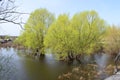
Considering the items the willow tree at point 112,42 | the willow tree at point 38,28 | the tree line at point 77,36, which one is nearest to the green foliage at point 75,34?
the tree line at point 77,36

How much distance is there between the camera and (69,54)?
30984mm

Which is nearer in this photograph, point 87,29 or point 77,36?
point 77,36

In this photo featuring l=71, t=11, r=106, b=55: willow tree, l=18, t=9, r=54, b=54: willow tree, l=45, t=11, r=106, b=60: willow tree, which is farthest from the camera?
l=18, t=9, r=54, b=54: willow tree

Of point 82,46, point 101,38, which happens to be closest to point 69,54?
point 82,46

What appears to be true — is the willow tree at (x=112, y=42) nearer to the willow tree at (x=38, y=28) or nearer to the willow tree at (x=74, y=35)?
the willow tree at (x=74, y=35)

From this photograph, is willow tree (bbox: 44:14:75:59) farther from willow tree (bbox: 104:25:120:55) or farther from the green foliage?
willow tree (bbox: 104:25:120:55)

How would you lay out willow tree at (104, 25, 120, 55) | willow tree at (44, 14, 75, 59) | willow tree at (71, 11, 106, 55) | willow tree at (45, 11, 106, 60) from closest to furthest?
willow tree at (44, 14, 75, 59) → willow tree at (45, 11, 106, 60) → willow tree at (71, 11, 106, 55) → willow tree at (104, 25, 120, 55)

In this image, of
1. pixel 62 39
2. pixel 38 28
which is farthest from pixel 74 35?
pixel 38 28

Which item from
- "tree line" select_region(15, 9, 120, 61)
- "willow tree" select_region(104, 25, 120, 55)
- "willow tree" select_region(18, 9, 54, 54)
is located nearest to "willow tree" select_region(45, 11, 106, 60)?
"tree line" select_region(15, 9, 120, 61)

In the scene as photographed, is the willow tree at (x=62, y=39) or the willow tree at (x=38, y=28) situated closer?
the willow tree at (x=62, y=39)

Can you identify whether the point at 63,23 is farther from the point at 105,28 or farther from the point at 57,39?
the point at 105,28

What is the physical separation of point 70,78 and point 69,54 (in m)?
12.6

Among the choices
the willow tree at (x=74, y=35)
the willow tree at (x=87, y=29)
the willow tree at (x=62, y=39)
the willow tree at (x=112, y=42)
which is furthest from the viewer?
→ the willow tree at (x=112, y=42)

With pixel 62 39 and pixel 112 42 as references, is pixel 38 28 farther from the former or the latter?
pixel 112 42
